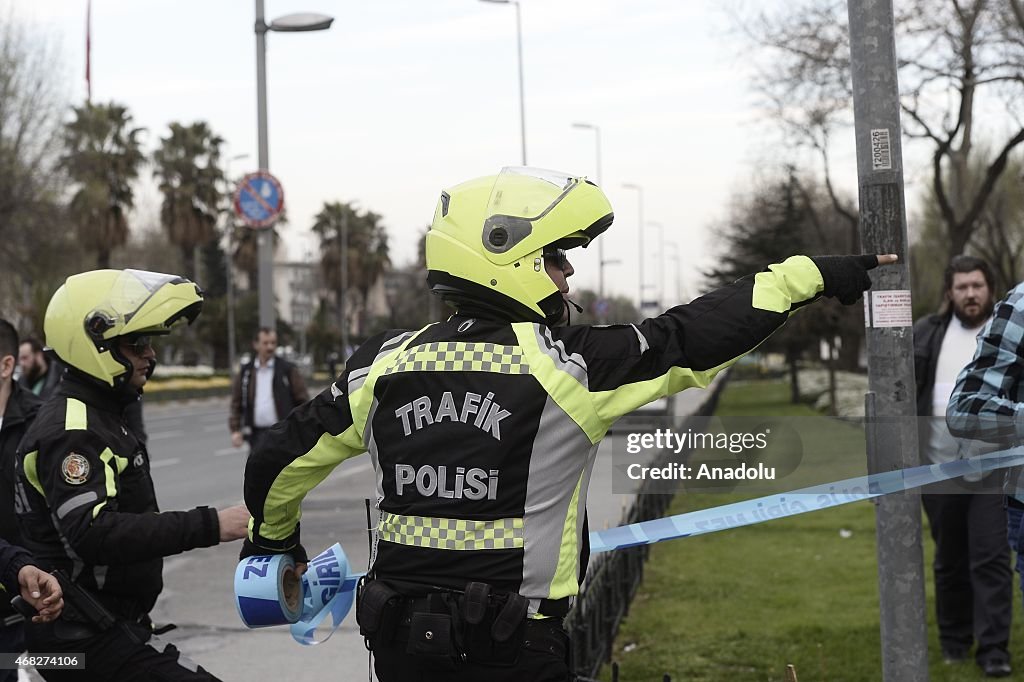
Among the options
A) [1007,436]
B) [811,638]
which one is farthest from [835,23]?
[1007,436]

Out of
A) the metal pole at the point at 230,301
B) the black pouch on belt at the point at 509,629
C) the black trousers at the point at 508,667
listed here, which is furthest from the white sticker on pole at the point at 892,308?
the metal pole at the point at 230,301

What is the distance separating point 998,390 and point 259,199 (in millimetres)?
11776

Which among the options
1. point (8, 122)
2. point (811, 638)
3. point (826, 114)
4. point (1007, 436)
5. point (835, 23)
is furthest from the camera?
point (8, 122)

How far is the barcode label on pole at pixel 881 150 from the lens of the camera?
372cm

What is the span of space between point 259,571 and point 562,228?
118 centimetres

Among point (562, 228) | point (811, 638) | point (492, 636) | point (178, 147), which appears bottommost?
point (811, 638)

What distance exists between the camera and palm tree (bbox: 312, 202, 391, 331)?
6681cm

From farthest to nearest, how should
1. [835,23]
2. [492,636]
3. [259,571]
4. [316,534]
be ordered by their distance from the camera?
[835,23]
[316,534]
[259,571]
[492,636]

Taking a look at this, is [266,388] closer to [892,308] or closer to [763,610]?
[763,610]

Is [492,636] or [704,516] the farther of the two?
[704,516]

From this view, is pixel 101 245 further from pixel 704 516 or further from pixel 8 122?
pixel 704 516

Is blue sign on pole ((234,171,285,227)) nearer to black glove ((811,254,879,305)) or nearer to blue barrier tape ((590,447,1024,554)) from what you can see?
blue barrier tape ((590,447,1024,554))

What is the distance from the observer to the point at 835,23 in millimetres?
19609

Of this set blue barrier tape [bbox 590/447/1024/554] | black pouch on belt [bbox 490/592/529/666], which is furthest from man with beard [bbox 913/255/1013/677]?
black pouch on belt [bbox 490/592/529/666]
